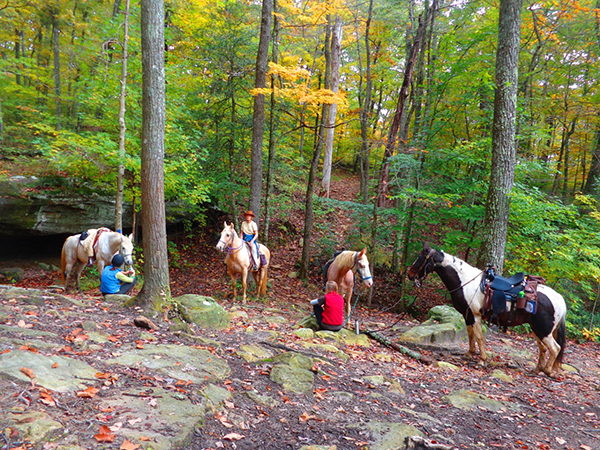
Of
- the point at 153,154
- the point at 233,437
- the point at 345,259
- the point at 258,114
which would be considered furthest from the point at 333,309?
the point at 258,114

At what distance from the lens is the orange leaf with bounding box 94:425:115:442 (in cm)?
235

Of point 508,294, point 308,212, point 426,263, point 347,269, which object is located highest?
point 308,212

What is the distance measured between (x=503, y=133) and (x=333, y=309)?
21.0 feet

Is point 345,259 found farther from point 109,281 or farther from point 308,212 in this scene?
point 109,281

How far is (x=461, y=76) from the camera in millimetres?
10367

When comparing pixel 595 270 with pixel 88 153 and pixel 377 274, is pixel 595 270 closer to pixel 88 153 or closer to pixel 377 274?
pixel 377 274

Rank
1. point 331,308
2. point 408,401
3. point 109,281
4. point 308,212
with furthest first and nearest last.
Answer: point 308,212, point 109,281, point 331,308, point 408,401

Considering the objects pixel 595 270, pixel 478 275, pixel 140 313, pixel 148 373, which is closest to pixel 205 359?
pixel 148 373

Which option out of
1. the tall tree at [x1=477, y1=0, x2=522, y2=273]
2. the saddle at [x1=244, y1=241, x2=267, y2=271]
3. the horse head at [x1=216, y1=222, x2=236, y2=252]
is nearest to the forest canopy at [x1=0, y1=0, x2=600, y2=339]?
the tall tree at [x1=477, y1=0, x2=522, y2=273]

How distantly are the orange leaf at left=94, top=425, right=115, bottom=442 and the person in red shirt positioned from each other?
4894mm

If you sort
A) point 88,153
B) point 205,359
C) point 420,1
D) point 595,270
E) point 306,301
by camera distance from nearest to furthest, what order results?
point 205,359 < point 595,270 < point 88,153 < point 306,301 < point 420,1

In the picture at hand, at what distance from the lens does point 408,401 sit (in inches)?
182

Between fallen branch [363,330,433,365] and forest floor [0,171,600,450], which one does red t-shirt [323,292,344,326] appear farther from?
fallen branch [363,330,433,365]

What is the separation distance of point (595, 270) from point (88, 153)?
15016mm
